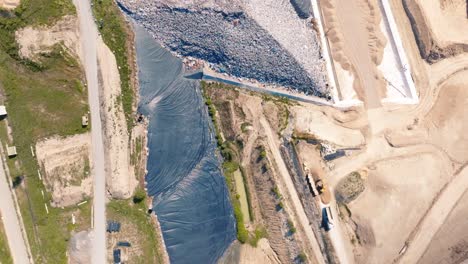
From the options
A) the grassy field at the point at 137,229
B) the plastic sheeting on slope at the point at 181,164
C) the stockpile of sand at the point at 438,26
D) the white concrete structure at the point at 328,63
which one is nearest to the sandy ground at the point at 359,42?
the white concrete structure at the point at 328,63

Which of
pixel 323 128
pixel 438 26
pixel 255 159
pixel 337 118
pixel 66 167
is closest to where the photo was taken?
pixel 66 167

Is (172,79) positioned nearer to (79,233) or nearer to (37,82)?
(37,82)

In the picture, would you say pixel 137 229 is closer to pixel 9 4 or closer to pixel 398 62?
pixel 9 4

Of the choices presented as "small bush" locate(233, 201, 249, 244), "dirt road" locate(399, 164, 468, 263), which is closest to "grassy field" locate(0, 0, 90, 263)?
"small bush" locate(233, 201, 249, 244)

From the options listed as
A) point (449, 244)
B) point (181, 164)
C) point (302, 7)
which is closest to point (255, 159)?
point (181, 164)

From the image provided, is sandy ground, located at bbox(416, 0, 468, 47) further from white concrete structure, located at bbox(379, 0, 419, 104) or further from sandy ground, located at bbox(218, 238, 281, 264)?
sandy ground, located at bbox(218, 238, 281, 264)

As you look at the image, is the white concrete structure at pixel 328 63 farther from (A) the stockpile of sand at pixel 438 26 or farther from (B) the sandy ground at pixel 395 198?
(A) the stockpile of sand at pixel 438 26
